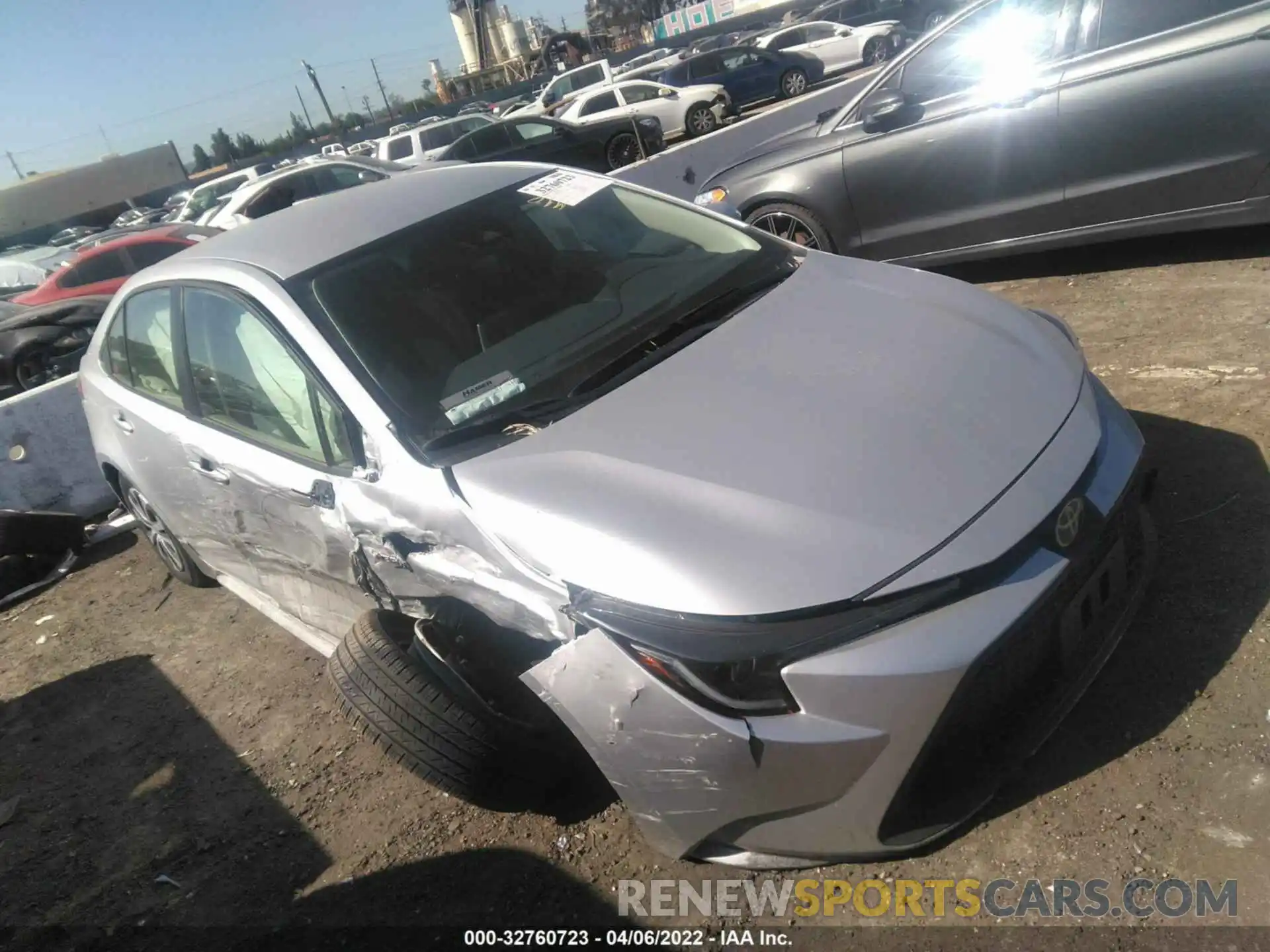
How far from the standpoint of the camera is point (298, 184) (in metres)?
15.0

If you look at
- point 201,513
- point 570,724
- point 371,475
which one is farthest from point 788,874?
point 201,513

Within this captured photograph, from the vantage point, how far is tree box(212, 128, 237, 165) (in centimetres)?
7738

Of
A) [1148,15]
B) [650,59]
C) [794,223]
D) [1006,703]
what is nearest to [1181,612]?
[1006,703]

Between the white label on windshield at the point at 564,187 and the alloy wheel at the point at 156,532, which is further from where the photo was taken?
the alloy wheel at the point at 156,532

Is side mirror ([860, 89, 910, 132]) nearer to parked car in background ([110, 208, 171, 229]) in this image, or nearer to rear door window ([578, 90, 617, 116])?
rear door window ([578, 90, 617, 116])

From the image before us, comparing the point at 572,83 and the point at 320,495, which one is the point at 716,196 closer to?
the point at 320,495

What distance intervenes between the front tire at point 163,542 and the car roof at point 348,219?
1282 mm

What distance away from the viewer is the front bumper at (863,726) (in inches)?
72.8

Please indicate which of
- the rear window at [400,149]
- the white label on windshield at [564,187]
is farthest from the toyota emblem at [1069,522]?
the rear window at [400,149]

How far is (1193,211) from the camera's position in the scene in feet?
15.3

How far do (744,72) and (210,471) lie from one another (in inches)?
772

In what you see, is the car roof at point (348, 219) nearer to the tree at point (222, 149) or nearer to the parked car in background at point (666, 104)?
the parked car in background at point (666, 104)

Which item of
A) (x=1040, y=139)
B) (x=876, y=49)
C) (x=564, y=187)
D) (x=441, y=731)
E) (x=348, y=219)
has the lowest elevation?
(x=876, y=49)

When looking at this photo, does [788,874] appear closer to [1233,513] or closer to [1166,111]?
[1233,513]
